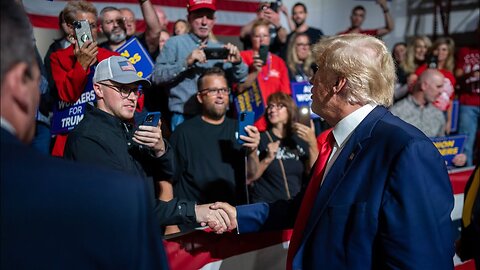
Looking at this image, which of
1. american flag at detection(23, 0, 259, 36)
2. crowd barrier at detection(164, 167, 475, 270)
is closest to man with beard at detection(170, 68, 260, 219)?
crowd barrier at detection(164, 167, 475, 270)

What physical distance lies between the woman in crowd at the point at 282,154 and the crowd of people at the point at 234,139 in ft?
0.04

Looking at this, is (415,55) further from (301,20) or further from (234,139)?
(234,139)

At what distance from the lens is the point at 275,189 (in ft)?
15.2

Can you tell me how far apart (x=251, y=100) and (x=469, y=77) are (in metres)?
4.45

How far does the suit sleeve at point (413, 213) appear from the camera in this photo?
7.28 feet

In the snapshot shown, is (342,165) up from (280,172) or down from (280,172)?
up

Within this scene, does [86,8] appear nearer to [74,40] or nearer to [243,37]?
[74,40]

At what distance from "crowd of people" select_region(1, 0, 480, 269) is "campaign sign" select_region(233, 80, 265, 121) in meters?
0.07

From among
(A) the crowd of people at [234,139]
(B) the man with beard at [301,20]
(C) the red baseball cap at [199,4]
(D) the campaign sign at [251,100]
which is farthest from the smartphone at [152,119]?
(B) the man with beard at [301,20]

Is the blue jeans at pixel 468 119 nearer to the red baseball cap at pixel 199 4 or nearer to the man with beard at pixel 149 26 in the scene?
the red baseball cap at pixel 199 4

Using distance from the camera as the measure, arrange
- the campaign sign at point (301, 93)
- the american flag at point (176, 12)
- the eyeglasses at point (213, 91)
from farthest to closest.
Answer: the campaign sign at point (301, 93)
the american flag at point (176, 12)
the eyeglasses at point (213, 91)

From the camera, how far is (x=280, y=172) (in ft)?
15.3

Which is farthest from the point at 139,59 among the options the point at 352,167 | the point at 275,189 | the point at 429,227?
the point at 429,227

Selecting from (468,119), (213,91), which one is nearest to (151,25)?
(213,91)
